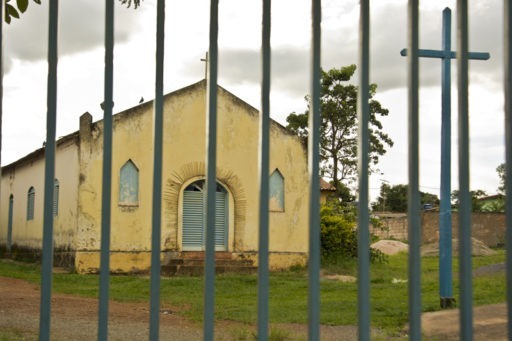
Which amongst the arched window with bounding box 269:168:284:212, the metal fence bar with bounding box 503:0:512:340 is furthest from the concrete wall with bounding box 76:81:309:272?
the metal fence bar with bounding box 503:0:512:340

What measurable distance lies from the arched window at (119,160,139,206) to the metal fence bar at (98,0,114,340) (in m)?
15.4

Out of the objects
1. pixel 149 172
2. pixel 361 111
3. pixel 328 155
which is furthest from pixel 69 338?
pixel 328 155

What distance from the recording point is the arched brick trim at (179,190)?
55.5 feet

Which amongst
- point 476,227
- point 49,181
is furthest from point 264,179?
point 476,227

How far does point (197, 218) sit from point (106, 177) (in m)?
16.0

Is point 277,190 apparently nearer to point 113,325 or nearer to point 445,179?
point 445,179

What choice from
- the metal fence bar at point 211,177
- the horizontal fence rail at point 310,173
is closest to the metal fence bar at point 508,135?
the horizontal fence rail at point 310,173

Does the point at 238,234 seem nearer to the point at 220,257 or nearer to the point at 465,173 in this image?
the point at 220,257

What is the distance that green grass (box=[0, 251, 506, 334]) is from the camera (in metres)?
8.57

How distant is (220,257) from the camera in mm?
17250

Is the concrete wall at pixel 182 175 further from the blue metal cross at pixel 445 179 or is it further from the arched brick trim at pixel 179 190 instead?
the blue metal cross at pixel 445 179

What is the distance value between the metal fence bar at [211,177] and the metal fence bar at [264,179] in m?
0.11

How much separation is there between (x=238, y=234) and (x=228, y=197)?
103 cm

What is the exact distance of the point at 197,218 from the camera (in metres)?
17.5
